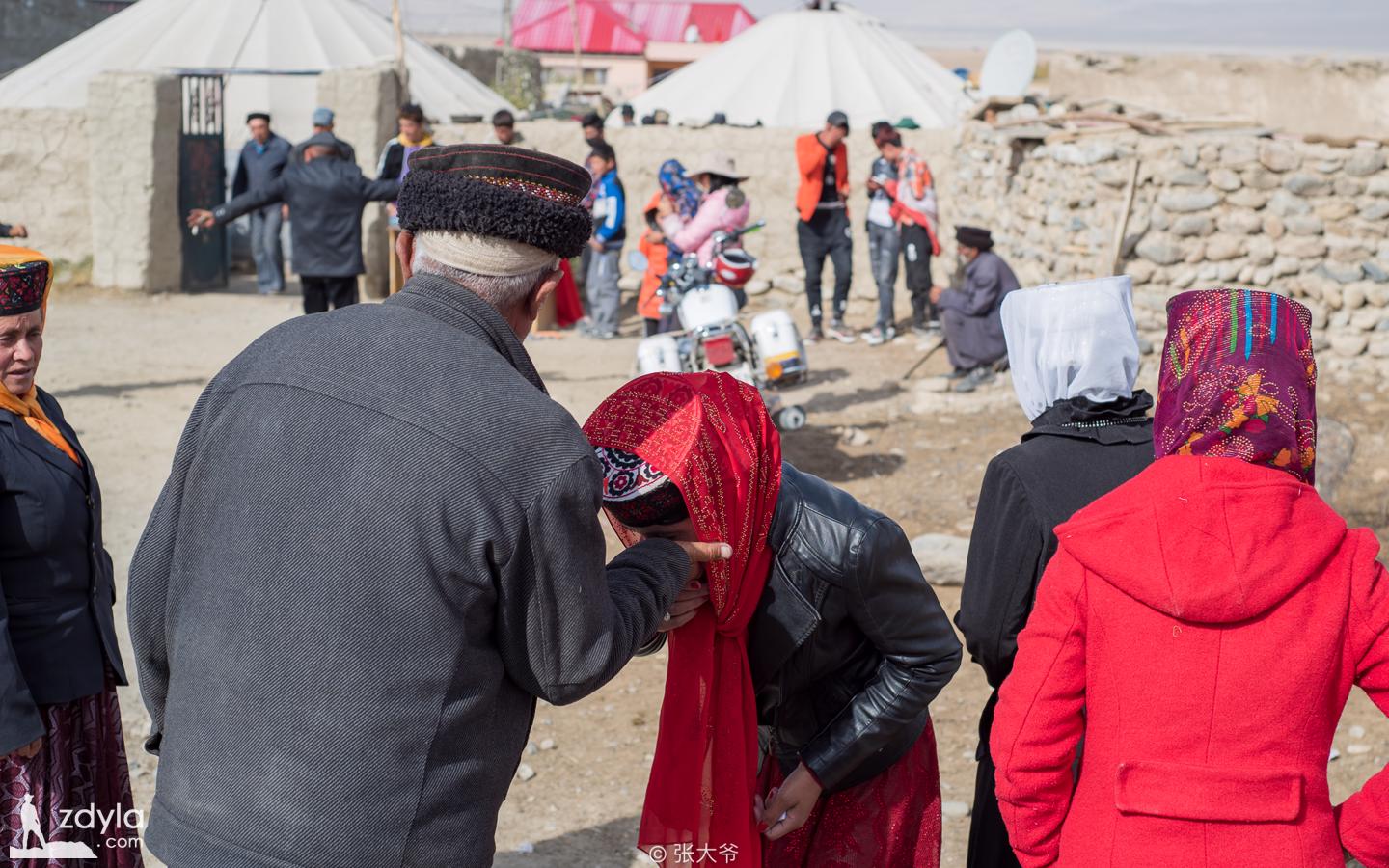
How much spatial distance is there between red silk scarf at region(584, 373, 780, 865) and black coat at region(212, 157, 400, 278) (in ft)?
24.0

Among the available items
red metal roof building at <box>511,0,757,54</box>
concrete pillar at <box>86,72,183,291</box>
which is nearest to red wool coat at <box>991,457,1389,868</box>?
concrete pillar at <box>86,72,183,291</box>

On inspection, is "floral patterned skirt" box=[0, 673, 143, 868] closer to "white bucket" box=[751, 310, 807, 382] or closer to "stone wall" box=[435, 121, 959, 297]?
"white bucket" box=[751, 310, 807, 382]

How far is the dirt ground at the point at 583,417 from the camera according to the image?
401 cm

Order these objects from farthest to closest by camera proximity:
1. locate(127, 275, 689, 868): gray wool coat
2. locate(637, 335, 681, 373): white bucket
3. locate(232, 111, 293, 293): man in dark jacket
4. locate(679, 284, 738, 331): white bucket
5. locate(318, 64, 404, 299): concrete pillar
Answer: locate(318, 64, 404, 299): concrete pillar
locate(232, 111, 293, 293): man in dark jacket
locate(679, 284, 738, 331): white bucket
locate(637, 335, 681, 373): white bucket
locate(127, 275, 689, 868): gray wool coat

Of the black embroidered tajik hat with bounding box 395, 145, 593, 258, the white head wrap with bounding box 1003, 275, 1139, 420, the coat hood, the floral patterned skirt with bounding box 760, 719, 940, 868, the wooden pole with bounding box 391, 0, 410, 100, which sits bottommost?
the floral patterned skirt with bounding box 760, 719, 940, 868

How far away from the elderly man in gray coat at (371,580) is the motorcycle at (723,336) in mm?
5712

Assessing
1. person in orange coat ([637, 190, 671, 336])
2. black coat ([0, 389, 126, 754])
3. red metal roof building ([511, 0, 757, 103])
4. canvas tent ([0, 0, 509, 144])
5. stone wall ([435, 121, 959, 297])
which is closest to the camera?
black coat ([0, 389, 126, 754])

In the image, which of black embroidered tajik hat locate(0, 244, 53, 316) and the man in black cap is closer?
black embroidered tajik hat locate(0, 244, 53, 316)

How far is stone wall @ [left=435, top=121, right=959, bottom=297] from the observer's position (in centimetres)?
1330

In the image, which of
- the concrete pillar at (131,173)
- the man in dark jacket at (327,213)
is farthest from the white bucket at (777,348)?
the concrete pillar at (131,173)

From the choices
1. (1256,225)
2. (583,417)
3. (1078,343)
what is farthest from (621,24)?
(1078,343)

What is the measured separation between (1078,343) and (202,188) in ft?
40.0

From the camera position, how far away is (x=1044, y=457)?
247cm

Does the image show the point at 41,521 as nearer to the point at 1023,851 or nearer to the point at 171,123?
the point at 1023,851
